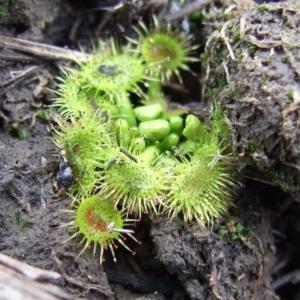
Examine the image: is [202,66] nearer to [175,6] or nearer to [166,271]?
[175,6]

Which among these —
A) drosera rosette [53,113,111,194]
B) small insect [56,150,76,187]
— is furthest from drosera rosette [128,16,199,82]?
small insect [56,150,76,187]

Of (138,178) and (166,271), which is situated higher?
(138,178)

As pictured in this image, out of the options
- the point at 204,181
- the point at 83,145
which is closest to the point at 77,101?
the point at 83,145

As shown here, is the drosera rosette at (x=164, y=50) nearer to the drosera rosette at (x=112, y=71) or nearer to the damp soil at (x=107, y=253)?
the drosera rosette at (x=112, y=71)

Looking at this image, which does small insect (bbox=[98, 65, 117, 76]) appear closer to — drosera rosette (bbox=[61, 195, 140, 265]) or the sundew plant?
the sundew plant

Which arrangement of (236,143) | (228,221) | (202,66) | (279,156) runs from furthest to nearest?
1. (202,66)
2. (228,221)
3. (236,143)
4. (279,156)

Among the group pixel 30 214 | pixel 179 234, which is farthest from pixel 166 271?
pixel 30 214

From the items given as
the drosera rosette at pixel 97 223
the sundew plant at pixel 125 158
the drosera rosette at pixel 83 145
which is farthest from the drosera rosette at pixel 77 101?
the drosera rosette at pixel 97 223

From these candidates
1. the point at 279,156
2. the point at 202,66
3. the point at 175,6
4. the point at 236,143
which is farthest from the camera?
the point at 175,6
